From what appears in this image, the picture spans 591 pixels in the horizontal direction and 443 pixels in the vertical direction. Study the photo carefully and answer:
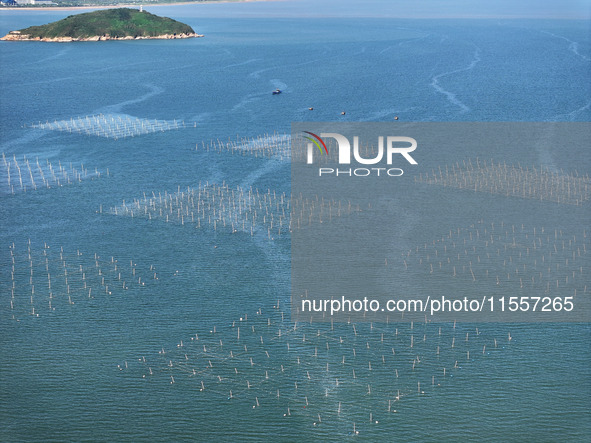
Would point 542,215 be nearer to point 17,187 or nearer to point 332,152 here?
point 332,152

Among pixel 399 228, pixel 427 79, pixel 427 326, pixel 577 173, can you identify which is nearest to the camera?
pixel 427 326

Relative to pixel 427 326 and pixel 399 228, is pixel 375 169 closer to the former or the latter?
pixel 399 228

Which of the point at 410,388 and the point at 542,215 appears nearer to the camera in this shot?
the point at 410,388

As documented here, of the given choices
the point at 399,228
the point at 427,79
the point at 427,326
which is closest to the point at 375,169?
the point at 399,228

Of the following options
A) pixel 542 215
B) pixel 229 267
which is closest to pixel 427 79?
pixel 542 215

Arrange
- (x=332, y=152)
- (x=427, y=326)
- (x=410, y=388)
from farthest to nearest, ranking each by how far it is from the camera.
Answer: (x=332, y=152) < (x=427, y=326) < (x=410, y=388)

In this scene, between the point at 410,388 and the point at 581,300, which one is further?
the point at 581,300

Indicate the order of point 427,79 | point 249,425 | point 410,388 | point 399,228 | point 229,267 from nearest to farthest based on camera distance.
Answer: point 249,425 → point 410,388 → point 229,267 → point 399,228 → point 427,79

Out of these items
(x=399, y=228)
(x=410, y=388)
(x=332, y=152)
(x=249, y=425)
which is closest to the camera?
(x=249, y=425)
